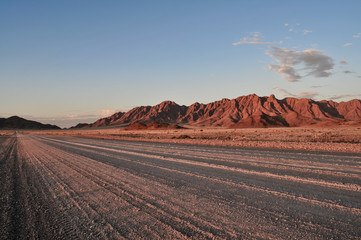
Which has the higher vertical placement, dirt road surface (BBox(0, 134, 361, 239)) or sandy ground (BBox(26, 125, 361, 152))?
dirt road surface (BBox(0, 134, 361, 239))

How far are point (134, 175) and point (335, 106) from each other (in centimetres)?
20640

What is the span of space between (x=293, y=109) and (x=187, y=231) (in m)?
165

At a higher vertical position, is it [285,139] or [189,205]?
[189,205]

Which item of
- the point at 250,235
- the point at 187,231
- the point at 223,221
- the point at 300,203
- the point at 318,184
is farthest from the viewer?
the point at 318,184

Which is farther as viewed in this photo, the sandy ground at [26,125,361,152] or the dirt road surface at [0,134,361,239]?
the sandy ground at [26,125,361,152]

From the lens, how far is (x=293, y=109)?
5994 inches

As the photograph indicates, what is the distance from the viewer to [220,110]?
19275 centimetres

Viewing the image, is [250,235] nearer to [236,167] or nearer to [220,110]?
[236,167]

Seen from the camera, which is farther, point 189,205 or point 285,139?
point 285,139

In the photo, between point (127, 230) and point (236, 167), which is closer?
point (127, 230)

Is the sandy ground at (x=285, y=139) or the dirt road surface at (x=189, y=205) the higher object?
the dirt road surface at (x=189, y=205)

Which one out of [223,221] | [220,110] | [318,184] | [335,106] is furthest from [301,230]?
[335,106]

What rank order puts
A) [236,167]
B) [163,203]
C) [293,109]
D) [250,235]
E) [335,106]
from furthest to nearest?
[335,106]
[293,109]
[236,167]
[163,203]
[250,235]

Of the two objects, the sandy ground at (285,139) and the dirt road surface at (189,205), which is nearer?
the dirt road surface at (189,205)
